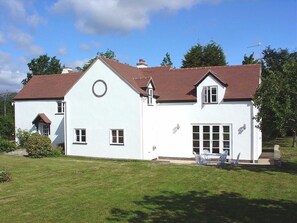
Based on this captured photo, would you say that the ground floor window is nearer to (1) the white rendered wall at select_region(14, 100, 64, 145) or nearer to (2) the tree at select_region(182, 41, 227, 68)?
(1) the white rendered wall at select_region(14, 100, 64, 145)

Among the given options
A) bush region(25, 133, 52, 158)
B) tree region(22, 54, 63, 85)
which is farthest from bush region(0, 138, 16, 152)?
tree region(22, 54, 63, 85)

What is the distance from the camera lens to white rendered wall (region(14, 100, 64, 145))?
3459 centimetres

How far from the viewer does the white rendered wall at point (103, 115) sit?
27531 millimetres

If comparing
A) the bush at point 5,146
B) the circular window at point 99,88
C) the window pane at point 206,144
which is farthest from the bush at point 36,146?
the window pane at point 206,144

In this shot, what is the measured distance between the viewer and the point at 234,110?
2727 centimetres

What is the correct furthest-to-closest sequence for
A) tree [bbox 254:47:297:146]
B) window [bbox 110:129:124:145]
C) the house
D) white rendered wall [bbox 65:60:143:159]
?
window [bbox 110:129:124:145] → white rendered wall [bbox 65:60:143:159] → the house → tree [bbox 254:47:297:146]

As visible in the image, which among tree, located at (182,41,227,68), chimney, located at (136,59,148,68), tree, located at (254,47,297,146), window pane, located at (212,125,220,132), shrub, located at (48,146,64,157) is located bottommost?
shrub, located at (48,146,64,157)

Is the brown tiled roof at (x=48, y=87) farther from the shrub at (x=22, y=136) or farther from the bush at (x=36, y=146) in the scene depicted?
the bush at (x=36, y=146)

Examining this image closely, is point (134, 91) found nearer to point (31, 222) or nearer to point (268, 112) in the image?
point (268, 112)

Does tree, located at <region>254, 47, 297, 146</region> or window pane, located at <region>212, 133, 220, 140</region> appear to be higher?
tree, located at <region>254, 47, 297, 146</region>

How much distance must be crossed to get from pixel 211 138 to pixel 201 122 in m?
1.49

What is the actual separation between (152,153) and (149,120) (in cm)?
272

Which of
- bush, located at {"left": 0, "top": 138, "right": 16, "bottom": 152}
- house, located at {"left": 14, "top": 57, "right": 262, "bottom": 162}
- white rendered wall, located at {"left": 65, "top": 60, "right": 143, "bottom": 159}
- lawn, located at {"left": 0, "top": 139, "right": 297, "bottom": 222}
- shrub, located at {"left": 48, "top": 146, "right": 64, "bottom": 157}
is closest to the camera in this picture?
lawn, located at {"left": 0, "top": 139, "right": 297, "bottom": 222}

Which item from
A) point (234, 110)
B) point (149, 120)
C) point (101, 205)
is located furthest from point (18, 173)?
point (234, 110)
